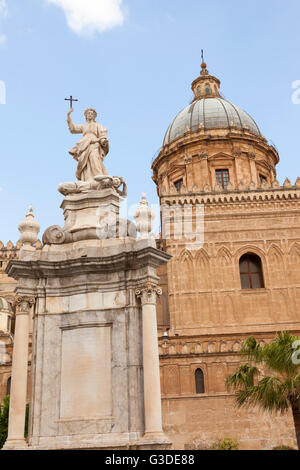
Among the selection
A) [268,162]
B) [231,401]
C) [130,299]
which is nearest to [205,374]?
[231,401]

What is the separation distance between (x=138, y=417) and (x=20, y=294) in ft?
10.3

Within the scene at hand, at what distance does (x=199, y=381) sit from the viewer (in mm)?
27469

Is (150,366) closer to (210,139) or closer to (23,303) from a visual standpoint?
(23,303)

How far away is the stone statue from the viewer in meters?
11.5

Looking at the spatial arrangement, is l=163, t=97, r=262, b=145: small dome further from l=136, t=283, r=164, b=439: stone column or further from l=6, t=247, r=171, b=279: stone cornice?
l=136, t=283, r=164, b=439: stone column

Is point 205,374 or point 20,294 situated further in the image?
point 205,374

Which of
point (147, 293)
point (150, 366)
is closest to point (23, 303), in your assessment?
point (147, 293)

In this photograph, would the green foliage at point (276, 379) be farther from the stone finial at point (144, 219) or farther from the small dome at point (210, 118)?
the small dome at point (210, 118)

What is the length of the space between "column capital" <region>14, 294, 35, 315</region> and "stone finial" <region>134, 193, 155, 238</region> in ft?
8.02

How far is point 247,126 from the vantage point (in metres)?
45.7

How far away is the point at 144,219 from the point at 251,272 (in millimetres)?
26142
